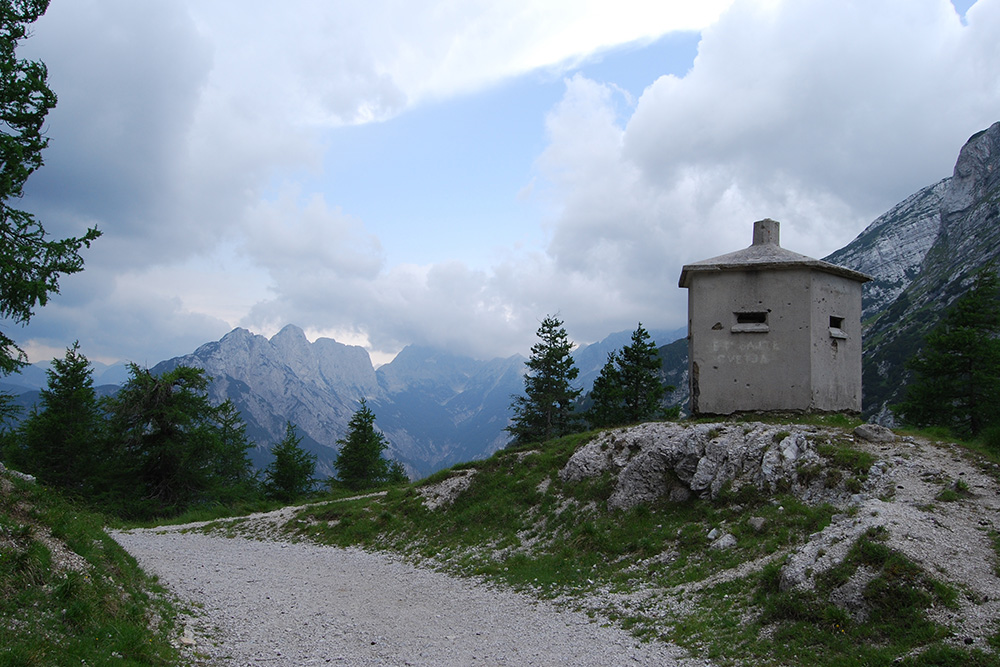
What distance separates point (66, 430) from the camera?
114 ft

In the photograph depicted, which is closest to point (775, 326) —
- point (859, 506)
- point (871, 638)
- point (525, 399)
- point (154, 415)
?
point (859, 506)

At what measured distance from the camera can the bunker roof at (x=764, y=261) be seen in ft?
65.2

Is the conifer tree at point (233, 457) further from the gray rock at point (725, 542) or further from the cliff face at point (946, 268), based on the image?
the cliff face at point (946, 268)

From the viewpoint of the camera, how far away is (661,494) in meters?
17.1

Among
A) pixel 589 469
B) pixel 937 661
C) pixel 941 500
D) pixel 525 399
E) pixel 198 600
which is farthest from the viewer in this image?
pixel 525 399

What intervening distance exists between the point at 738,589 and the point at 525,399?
36.5 meters

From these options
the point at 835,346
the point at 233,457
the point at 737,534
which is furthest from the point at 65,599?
the point at 233,457

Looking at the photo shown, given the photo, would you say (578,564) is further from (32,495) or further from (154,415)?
(154,415)

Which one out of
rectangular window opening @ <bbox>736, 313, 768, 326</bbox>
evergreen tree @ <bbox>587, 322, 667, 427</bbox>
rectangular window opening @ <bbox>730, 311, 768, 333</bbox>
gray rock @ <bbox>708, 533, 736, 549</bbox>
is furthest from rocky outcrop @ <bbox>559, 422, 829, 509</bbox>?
evergreen tree @ <bbox>587, 322, 667, 427</bbox>

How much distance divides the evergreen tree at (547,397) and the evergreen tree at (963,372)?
75.2 ft

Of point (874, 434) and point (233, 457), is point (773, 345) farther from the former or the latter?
point (233, 457)

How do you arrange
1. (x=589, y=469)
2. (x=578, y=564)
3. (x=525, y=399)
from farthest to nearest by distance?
(x=525, y=399) → (x=589, y=469) → (x=578, y=564)

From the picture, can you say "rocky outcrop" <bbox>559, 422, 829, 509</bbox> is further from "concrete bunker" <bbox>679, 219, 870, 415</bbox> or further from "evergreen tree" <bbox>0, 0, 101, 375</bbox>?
"evergreen tree" <bbox>0, 0, 101, 375</bbox>

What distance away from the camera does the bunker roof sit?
1988cm
